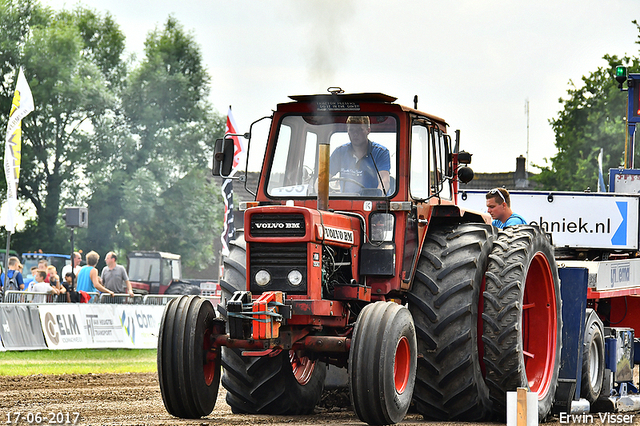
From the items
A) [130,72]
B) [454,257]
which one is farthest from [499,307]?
[130,72]

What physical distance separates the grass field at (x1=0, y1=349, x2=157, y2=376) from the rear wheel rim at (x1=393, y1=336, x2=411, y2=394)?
26.7ft

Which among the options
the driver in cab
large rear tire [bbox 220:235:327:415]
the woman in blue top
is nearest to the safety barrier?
the woman in blue top

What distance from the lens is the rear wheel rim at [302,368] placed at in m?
9.00

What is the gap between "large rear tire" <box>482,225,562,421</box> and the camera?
813cm

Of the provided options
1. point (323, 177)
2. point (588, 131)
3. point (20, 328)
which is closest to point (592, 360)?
point (323, 177)

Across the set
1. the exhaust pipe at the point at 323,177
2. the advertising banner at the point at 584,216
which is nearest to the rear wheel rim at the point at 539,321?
the exhaust pipe at the point at 323,177

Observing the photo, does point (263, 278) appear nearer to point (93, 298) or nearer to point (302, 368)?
point (302, 368)

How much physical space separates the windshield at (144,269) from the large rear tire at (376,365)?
35967mm

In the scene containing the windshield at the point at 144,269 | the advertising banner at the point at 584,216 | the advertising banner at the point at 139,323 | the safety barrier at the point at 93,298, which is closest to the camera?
the advertising banner at the point at 584,216

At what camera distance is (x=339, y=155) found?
844 centimetres

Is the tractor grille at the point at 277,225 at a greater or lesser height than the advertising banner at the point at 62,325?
greater

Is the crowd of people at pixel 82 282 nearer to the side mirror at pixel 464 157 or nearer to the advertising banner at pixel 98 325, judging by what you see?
the advertising banner at pixel 98 325

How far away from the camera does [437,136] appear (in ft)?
29.3

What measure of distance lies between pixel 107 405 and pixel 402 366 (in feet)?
10.8
